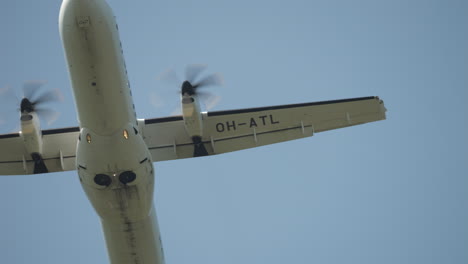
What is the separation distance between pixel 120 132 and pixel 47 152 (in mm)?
4311

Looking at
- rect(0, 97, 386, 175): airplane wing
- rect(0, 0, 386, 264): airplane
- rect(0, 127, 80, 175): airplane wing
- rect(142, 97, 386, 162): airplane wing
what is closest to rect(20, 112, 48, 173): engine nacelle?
rect(0, 0, 386, 264): airplane

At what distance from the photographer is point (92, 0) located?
1432 cm

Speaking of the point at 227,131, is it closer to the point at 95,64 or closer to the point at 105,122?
the point at 105,122

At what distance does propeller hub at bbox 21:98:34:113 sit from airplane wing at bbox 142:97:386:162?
3394 mm

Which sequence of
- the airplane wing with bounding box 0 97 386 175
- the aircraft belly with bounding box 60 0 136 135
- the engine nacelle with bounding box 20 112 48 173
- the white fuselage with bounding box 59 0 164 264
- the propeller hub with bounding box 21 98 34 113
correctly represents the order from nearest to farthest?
1. the aircraft belly with bounding box 60 0 136 135
2. the white fuselage with bounding box 59 0 164 264
3. the engine nacelle with bounding box 20 112 48 173
4. the propeller hub with bounding box 21 98 34 113
5. the airplane wing with bounding box 0 97 386 175

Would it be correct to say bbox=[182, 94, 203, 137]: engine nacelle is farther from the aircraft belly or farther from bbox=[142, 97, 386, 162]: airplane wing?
the aircraft belly

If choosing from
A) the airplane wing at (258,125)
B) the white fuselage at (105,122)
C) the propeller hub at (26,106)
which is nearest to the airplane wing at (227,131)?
the airplane wing at (258,125)

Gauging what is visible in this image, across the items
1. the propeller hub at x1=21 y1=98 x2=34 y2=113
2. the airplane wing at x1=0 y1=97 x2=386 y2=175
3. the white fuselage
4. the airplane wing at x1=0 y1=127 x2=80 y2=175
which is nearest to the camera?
the white fuselage

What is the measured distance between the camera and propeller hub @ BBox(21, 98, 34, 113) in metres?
17.2

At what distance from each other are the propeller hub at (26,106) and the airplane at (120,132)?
0.04ft

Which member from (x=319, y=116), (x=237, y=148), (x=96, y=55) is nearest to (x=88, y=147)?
(x=96, y=55)

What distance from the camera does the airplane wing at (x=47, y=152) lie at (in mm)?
18359

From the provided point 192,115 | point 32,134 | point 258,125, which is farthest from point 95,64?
point 258,125

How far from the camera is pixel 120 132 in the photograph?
15531 mm
